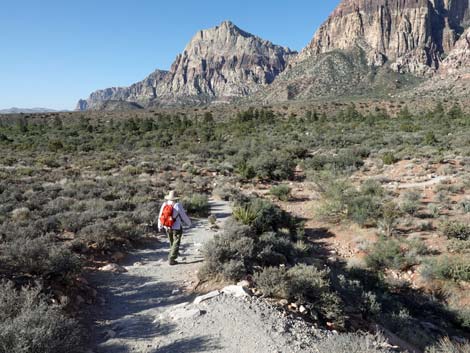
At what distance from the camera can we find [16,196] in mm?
12430

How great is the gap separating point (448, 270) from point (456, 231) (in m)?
2.45

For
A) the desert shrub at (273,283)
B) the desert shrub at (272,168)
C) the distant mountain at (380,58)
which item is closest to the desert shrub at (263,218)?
the desert shrub at (273,283)

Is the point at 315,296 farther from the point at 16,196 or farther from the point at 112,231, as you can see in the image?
the point at 16,196

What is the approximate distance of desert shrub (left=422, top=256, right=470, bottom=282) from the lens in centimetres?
830

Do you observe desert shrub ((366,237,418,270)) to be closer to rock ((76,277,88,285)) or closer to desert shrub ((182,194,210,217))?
desert shrub ((182,194,210,217))

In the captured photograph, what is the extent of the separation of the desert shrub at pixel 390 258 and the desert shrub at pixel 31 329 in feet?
25.1

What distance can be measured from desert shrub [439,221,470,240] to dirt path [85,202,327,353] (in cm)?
775

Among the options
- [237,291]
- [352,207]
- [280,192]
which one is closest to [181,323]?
[237,291]

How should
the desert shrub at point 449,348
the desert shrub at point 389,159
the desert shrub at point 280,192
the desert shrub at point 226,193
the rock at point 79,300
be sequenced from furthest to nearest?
the desert shrub at point 389,159, the desert shrub at point 280,192, the desert shrub at point 226,193, the rock at point 79,300, the desert shrub at point 449,348

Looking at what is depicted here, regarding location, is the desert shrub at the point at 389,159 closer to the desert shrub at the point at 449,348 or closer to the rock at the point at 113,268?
the desert shrub at the point at 449,348

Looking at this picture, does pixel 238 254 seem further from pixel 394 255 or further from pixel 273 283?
pixel 394 255

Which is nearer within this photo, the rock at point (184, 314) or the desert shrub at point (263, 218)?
the rock at point (184, 314)

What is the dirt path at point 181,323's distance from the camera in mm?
4434

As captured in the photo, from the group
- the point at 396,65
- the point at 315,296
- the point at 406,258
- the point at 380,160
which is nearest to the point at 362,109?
the point at 380,160
